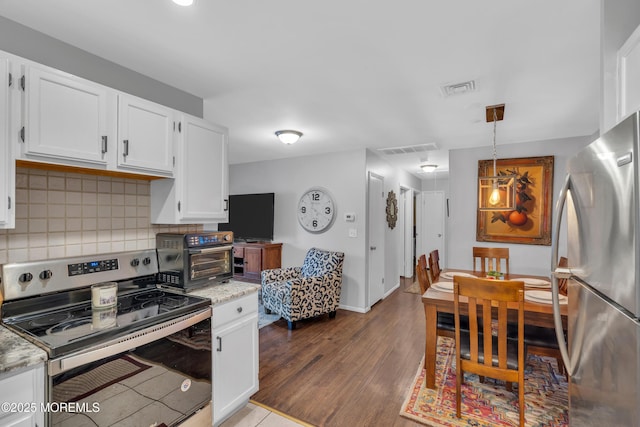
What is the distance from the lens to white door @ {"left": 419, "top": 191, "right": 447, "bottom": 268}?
7137mm

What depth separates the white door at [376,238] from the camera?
456 cm

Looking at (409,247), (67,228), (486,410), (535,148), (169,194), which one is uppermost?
(535,148)

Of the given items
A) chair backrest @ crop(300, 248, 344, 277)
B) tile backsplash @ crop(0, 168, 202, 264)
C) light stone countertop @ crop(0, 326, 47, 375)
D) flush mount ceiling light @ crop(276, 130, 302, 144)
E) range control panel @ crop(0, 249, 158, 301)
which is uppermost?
flush mount ceiling light @ crop(276, 130, 302, 144)

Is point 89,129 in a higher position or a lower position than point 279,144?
lower

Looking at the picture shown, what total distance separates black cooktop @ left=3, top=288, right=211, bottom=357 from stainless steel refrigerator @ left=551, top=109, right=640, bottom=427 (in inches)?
70.6

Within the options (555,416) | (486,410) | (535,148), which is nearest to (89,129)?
(486,410)

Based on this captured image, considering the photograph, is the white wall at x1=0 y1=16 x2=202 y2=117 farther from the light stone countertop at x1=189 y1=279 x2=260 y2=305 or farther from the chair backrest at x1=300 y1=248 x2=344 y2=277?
the chair backrest at x1=300 y1=248 x2=344 y2=277

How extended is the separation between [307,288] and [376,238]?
4.98 feet

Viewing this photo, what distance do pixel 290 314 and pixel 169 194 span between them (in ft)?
7.16

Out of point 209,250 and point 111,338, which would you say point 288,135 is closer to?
point 209,250

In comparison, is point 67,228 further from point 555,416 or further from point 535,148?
point 535,148

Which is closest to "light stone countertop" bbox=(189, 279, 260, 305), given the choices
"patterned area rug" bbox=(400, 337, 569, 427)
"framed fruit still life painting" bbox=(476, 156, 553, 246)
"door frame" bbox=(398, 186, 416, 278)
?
"patterned area rug" bbox=(400, 337, 569, 427)

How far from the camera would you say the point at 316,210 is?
475 centimetres

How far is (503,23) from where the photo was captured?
157cm
